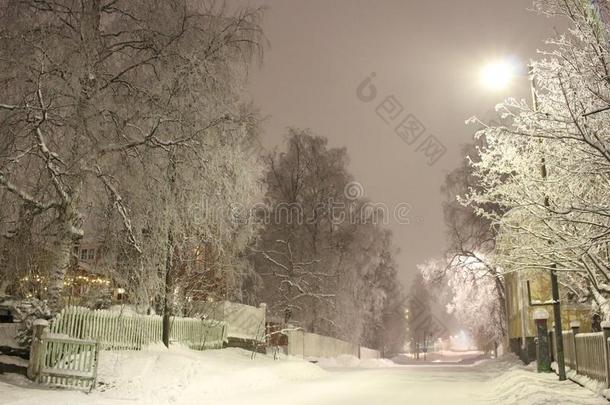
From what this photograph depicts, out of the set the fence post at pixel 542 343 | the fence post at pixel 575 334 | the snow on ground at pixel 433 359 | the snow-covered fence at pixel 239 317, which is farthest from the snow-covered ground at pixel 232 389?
the snow on ground at pixel 433 359

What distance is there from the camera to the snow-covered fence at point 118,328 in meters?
13.9

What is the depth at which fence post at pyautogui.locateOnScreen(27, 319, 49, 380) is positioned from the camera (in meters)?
12.4

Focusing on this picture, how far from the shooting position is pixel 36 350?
12484 millimetres

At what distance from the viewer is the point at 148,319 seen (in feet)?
54.8

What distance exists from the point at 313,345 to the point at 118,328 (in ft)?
61.7

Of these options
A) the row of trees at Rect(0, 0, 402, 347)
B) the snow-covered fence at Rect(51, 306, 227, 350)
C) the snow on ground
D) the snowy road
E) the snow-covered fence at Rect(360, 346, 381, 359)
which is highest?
the row of trees at Rect(0, 0, 402, 347)

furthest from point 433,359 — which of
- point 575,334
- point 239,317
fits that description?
point 575,334

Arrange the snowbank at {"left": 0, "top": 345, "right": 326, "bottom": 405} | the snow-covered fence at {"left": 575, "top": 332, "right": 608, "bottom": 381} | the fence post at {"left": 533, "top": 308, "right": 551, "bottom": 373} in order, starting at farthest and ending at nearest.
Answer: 1. the fence post at {"left": 533, "top": 308, "right": 551, "bottom": 373}
2. the snow-covered fence at {"left": 575, "top": 332, "right": 608, "bottom": 381}
3. the snowbank at {"left": 0, "top": 345, "right": 326, "bottom": 405}

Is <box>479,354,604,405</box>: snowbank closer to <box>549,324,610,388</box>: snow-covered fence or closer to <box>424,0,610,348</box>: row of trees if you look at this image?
<box>549,324,610,388</box>: snow-covered fence

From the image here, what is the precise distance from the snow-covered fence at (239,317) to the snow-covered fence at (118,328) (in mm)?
2489

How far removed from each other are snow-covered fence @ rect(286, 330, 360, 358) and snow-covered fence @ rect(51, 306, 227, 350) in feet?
32.9

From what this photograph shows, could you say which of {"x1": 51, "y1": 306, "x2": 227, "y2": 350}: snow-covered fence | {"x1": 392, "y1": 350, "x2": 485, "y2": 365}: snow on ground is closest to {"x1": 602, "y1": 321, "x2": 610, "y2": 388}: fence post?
{"x1": 51, "y1": 306, "x2": 227, "y2": 350}: snow-covered fence

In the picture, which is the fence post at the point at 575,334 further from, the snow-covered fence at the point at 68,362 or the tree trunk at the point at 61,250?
the tree trunk at the point at 61,250

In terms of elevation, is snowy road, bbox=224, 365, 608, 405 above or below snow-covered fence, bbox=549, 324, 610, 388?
below
